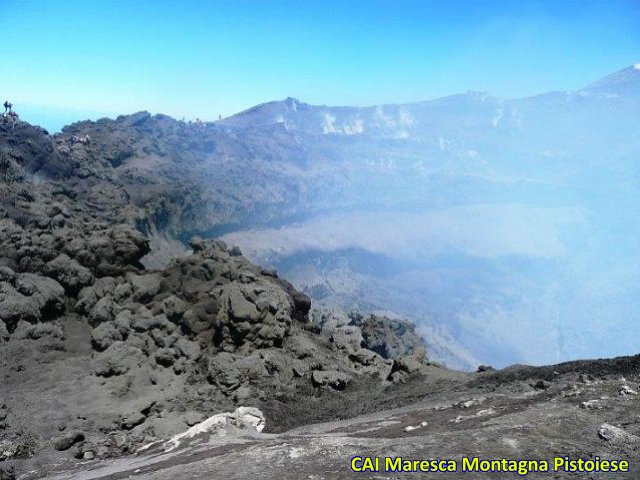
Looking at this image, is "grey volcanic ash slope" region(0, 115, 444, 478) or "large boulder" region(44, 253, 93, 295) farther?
"large boulder" region(44, 253, 93, 295)

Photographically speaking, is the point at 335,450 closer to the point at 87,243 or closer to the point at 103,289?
the point at 103,289

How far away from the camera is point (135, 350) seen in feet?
68.2

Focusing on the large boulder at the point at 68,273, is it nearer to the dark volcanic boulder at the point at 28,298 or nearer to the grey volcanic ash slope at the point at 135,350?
the grey volcanic ash slope at the point at 135,350

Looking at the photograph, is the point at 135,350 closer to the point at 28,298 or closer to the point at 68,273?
the point at 28,298

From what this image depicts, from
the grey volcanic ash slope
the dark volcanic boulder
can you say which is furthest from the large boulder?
the dark volcanic boulder

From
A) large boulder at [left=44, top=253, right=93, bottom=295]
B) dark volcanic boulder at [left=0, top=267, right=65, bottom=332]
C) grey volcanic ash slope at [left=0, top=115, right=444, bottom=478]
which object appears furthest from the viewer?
large boulder at [left=44, top=253, right=93, bottom=295]

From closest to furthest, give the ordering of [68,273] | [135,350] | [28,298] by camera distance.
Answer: [135,350] < [28,298] < [68,273]

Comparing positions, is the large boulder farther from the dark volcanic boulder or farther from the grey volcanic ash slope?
the dark volcanic boulder

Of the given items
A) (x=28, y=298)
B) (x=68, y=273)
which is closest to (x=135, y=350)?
(x=28, y=298)

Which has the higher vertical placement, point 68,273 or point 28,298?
point 68,273

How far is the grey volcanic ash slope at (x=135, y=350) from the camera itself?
16.8 metres

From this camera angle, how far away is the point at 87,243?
26.9 metres

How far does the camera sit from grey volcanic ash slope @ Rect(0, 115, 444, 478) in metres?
16.8

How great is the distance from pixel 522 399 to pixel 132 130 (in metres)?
103
